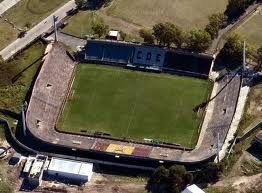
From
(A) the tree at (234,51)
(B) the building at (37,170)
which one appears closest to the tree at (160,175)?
(B) the building at (37,170)

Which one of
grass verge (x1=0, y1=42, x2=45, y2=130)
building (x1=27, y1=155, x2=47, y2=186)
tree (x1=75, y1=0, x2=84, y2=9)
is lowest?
building (x1=27, y1=155, x2=47, y2=186)

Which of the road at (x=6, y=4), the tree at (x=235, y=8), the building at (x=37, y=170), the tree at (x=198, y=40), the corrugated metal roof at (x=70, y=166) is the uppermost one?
the tree at (x=235, y=8)

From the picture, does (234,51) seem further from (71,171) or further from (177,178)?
(71,171)

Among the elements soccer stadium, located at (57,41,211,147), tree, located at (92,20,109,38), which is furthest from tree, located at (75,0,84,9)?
soccer stadium, located at (57,41,211,147)

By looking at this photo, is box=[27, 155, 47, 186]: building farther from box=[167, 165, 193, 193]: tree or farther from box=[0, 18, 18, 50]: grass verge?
box=[0, 18, 18, 50]: grass verge

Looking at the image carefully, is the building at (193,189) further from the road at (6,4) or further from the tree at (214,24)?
the road at (6,4)

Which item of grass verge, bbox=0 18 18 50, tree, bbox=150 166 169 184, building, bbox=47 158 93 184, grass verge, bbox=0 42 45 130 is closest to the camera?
tree, bbox=150 166 169 184
